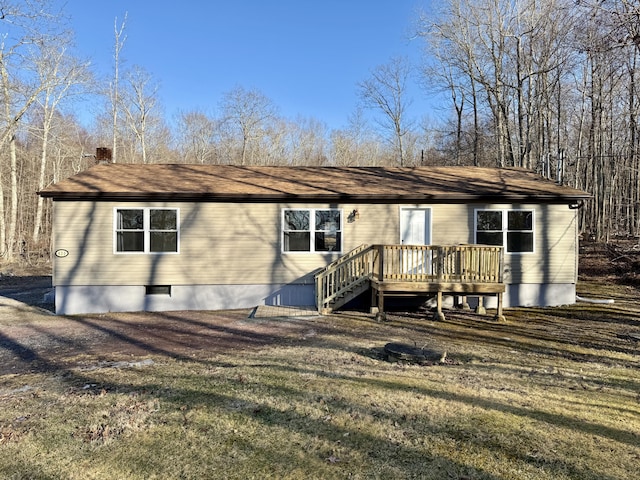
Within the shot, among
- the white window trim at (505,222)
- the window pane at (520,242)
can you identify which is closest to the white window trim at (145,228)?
the white window trim at (505,222)

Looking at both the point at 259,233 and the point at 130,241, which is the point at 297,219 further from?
the point at 130,241

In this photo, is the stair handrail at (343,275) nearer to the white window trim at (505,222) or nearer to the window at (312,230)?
the window at (312,230)

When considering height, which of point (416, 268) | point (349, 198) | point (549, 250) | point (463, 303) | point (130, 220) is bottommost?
point (463, 303)

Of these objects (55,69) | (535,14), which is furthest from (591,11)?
(55,69)

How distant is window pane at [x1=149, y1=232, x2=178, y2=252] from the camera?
1127 cm

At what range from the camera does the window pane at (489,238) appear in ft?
38.8

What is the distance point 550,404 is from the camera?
15.2 ft

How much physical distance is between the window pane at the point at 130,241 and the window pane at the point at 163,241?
0.30 meters

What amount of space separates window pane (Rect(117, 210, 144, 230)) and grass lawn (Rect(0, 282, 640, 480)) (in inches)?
197

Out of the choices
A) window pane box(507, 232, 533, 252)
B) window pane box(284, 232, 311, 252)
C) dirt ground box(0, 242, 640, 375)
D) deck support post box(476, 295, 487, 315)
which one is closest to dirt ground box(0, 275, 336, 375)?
dirt ground box(0, 242, 640, 375)

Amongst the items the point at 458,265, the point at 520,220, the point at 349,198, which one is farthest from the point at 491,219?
the point at 349,198

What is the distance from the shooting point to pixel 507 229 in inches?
464

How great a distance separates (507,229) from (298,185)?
19.7 ft

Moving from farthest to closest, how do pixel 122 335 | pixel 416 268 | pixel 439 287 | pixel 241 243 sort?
pixel 241 243 < pixel 416 268 < pixel 439 287 < pixel 122 335
